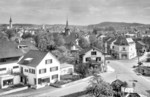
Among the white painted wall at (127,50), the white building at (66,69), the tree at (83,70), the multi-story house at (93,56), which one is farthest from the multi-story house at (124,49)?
the white building at (66,69)

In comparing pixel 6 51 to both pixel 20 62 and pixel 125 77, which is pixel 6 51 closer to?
pixel 20 62

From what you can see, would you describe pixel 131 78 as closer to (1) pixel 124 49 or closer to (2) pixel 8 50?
(1) pixel 124 49

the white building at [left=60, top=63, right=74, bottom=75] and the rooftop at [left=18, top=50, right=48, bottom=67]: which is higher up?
the rooftop at [left=18, top=50, right=48, bottom=67]

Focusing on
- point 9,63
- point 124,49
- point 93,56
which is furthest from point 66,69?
point 124,49

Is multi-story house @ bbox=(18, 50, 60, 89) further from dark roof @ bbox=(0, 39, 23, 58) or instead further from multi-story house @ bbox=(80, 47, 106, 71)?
multi-story house @ bbox=(80, 47, 106, 71)

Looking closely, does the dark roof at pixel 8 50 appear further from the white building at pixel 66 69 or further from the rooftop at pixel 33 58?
the white building at pixel 66 69

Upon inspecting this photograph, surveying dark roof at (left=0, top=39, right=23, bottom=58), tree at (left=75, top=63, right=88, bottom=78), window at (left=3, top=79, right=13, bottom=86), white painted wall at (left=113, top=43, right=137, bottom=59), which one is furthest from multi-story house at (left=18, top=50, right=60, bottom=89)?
white painted wall at (left=113, top=43, right=137, bottom=59)
